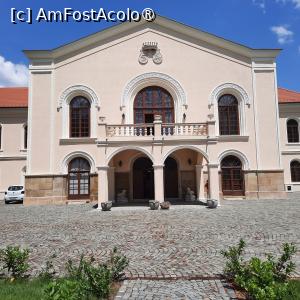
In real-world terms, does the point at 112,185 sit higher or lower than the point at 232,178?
lower

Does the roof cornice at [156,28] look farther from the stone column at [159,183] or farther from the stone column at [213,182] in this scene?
the stone column at [159,183]

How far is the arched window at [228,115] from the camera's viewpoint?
74.1 ft

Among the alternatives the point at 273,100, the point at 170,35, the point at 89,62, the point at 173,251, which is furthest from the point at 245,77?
the point at 173,251

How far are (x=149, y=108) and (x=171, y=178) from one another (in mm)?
4868

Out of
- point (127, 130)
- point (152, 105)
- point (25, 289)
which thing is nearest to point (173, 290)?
point (25, 289)

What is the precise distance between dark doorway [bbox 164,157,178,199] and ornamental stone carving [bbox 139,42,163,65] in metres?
6.57

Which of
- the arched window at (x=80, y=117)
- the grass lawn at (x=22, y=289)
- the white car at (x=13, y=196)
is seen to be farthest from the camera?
the white car at (x=13, y=196)

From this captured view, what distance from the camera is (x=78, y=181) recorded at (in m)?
22.2

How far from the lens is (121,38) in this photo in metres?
22.9

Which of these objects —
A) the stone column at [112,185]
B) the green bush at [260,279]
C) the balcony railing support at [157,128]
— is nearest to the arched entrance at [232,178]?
the balcony railing support at [157,128]

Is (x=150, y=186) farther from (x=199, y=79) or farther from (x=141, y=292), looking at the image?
(x=141, y=292)

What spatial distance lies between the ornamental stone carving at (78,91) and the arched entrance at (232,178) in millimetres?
9368

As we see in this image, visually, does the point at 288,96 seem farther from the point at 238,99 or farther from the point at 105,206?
the point at 105,206

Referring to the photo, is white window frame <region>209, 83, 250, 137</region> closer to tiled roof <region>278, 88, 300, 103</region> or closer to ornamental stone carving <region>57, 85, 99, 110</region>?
ornamental stone carving <region>57, 85, 99, 110</region>
